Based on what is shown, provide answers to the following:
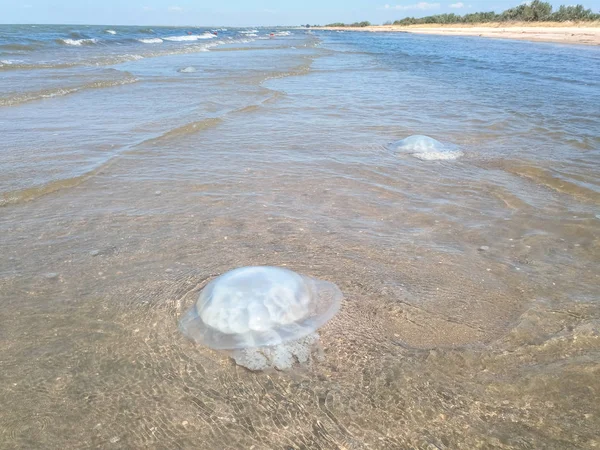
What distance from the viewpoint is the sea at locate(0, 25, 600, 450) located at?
1.79 metres

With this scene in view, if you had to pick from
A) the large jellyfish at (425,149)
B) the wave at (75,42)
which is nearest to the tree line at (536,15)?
the wave at (75,42)

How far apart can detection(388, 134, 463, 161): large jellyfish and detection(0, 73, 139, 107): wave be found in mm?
7152

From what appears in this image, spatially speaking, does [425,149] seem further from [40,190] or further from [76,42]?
[76,42]

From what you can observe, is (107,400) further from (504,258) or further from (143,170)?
(143,170)

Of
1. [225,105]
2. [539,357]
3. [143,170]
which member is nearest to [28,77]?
[225,105]

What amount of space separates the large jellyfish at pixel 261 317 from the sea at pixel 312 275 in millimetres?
79

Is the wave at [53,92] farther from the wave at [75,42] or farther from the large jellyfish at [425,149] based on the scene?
the wave at [75,42]

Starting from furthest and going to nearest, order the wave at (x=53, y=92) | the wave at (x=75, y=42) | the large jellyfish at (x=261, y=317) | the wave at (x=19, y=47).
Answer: the wave at (x=75, y=42) → the wave at (x=19, y=47) → the wave at (x=53, y=92) → the large jellyfish at (x=261, y=317)

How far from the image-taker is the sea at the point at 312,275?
1788 millimetres

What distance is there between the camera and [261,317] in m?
2.25

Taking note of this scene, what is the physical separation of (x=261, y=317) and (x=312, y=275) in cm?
64

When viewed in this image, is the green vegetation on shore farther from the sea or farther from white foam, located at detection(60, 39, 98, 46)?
the sea

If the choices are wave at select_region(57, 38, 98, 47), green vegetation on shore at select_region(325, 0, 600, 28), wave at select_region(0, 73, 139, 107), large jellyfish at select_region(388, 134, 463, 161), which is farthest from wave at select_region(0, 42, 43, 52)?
green vegetation on shore at select_region(325, 0, 600, 28)

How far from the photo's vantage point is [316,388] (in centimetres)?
194
